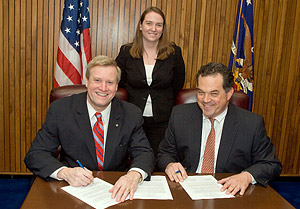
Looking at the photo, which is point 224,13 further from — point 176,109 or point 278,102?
point 176,109

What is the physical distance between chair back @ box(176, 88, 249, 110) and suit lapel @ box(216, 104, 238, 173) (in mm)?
334

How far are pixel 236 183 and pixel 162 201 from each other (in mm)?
480

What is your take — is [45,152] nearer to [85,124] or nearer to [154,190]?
[85,124]

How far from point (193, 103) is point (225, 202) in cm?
103

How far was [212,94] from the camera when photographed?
2.28 m

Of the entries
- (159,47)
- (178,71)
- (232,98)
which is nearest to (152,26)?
(159,47)

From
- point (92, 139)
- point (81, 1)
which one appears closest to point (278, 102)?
point (81, 1)

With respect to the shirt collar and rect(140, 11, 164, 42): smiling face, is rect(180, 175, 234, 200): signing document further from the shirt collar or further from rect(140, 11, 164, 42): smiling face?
rect(140, 11, 164, 42): smiling face

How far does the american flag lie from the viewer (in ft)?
12.4

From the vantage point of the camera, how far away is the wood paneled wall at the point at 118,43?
407 cm

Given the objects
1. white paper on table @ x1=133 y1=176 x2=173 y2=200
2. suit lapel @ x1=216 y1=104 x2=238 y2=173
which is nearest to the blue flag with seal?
suit lapel @ x1=216 y1=104 x2=238 y2=173

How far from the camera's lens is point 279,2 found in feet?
14.2

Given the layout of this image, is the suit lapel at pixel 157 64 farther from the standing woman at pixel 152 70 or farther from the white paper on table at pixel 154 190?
the white paper on table at pixel 154 190

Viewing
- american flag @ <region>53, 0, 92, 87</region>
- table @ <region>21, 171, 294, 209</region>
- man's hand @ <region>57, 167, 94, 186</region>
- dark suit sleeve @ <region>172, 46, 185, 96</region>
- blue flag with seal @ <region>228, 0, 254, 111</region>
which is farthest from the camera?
blue flag with seal @ <region>228, 0, 254, 111</region>
